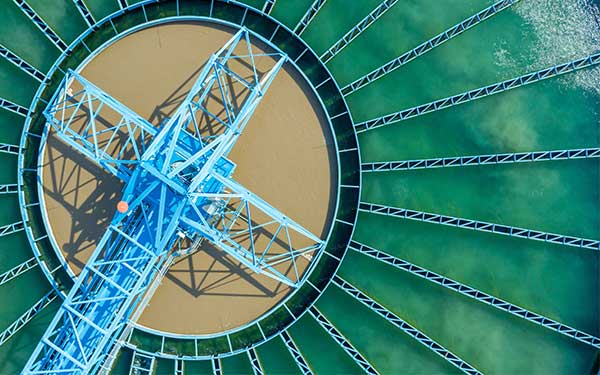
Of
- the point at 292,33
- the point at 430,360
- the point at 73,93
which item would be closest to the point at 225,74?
the point at 292,33

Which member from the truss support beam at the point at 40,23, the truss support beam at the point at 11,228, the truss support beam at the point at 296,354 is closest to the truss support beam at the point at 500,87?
the truss support beam at the point at 296,354

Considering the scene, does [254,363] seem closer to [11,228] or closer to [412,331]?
[412,331]

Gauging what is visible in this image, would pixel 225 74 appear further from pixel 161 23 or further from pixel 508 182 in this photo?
pixel 508 182

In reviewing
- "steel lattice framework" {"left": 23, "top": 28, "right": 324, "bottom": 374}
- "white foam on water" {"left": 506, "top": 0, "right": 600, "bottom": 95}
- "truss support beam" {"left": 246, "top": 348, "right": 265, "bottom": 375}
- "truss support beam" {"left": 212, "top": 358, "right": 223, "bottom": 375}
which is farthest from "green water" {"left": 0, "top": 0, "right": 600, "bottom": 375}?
"truss support beam" {"left": 212, "top": 358, "right": 223, "bottom": 375}

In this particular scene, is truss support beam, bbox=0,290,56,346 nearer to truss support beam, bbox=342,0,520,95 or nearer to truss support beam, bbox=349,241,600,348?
truss support beam, bbox=349,241,600,348

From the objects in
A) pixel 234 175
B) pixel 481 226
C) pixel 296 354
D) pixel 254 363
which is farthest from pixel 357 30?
pixel 254 363

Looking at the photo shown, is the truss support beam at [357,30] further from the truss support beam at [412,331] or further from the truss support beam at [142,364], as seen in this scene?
the truss support beam at [142,364]
